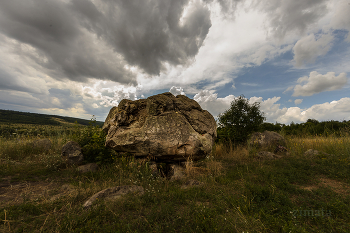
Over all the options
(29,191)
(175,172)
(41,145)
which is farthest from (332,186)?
(41,145)

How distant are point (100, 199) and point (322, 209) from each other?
19.2 ft

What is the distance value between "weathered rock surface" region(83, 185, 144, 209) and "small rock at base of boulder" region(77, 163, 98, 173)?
3281 mm

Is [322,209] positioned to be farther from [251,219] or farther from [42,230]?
[42,230]

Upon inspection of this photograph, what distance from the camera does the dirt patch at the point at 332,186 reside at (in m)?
5.16

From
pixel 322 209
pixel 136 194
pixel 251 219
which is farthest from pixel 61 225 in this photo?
pixel 322 209

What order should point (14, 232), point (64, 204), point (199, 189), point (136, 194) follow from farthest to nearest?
point (199, 189), point (136, 194), point (64, 204), point (14, 232)

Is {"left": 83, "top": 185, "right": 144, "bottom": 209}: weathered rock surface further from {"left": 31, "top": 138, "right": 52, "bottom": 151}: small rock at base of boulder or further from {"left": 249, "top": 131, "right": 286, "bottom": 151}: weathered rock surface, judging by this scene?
{"left": 249, "top": 131, "right": 286, "bottom": 151}: weathered rock surface

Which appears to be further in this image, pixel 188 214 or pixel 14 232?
pixel 188 214

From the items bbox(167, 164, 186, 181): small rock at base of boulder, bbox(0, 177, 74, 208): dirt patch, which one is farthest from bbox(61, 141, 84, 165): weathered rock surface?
bbox(167, 164, 186, 181): small rock at base of boulder

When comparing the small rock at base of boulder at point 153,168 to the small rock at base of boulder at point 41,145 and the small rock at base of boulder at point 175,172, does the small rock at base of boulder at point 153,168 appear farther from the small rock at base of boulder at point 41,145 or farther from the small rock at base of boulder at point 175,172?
the small rock at base of boulder at point 41,145

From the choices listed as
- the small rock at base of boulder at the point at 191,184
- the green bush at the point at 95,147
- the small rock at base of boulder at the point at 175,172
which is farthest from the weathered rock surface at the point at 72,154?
the small rock at base of boulder at the point at 191,184

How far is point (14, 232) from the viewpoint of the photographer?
10.3 feet

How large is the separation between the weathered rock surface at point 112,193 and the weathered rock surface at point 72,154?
411cm

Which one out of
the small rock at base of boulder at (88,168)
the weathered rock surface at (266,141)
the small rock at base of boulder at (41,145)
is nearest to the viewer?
the small rock at base of boulder at (88,168)
